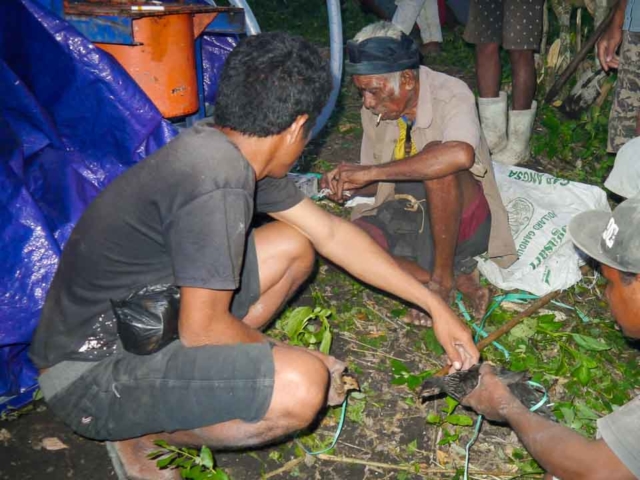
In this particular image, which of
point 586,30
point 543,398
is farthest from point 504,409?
point 586,30

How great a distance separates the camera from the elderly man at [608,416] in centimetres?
178

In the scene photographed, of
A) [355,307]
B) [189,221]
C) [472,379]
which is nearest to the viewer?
[189,221]

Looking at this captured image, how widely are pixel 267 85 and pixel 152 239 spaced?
1.85 feet

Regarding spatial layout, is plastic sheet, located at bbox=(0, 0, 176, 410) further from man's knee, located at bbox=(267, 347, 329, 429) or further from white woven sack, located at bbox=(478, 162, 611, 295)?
white woven sack, located at bbox=(478, 162, 611, 295)

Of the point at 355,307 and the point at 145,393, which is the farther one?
the point at 355,307

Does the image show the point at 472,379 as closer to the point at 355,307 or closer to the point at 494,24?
the point at 355,307

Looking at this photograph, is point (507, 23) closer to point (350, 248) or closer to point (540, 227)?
point (540, 227)

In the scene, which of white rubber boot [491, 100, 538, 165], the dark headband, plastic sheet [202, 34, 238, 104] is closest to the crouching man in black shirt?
the dark headband

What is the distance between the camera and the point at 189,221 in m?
1.85

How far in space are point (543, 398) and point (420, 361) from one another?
962mm

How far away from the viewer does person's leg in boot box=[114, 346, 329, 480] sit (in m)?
2.08

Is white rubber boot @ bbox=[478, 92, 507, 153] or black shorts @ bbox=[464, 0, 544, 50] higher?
black shorts @ bbox=[464, 0, 544, 50]

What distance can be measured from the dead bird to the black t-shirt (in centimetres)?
88

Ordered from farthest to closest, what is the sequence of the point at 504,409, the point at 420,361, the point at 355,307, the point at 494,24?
the point at 494,24
the point at 355,307
the point at 420,361
the point at 504,409
